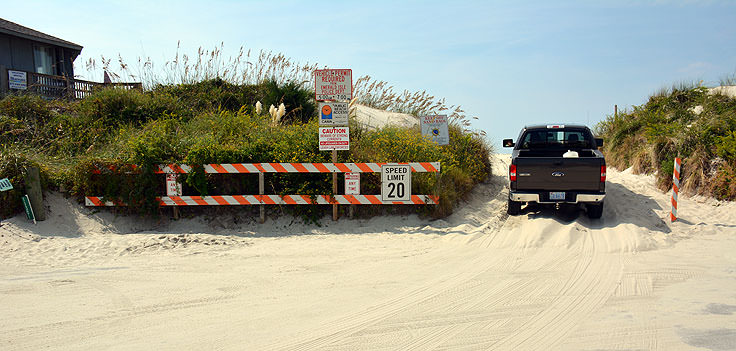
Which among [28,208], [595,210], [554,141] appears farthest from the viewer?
[554,141]

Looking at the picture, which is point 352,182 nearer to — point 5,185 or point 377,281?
point 377,281

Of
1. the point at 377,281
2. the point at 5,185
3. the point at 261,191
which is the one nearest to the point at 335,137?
the point at 261,191

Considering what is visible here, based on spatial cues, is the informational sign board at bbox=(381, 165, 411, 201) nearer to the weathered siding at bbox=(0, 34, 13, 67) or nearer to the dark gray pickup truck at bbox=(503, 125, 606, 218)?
the dark gray pickup truck at bbox=(503, 125, 606, 218)

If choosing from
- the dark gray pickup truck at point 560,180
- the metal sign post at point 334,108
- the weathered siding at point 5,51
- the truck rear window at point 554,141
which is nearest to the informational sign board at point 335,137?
the metal sign post at point 334,108

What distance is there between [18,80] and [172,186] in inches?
572

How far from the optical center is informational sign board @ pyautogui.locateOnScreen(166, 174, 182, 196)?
11109 millimetres

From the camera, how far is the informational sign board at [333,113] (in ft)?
37.1

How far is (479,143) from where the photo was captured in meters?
15.4

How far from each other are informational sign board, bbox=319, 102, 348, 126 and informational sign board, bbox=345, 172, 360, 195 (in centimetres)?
118

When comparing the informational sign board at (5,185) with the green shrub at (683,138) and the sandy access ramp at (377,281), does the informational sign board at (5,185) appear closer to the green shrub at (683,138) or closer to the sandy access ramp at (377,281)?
the sandy access ramp at (377,281)

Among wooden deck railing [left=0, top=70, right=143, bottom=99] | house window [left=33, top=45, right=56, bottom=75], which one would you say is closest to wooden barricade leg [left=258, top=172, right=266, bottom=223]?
wooden deck railing [left=0, top=70, right=143, bottom=99]

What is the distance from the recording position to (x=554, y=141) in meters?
12.7

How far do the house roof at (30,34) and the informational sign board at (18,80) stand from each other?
3808mm

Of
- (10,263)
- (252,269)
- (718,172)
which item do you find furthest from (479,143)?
(10,263)
